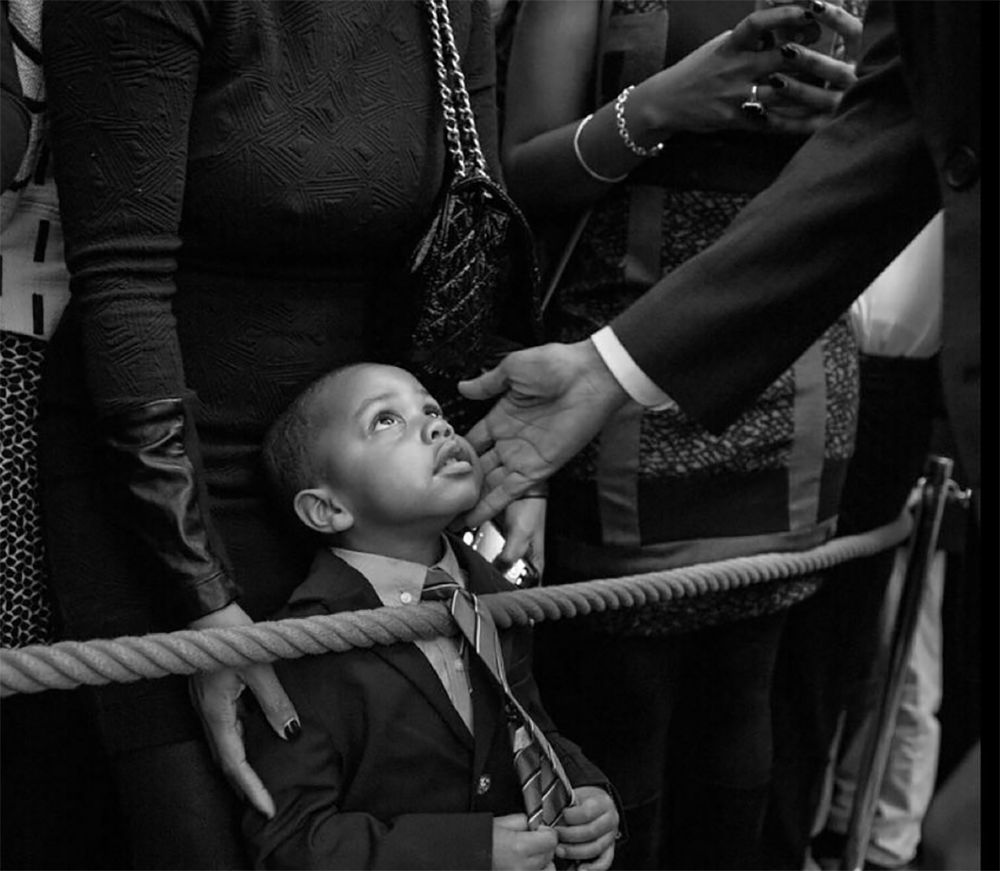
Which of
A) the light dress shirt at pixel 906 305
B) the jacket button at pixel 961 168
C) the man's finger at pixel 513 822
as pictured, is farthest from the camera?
the light dress shirt at pixel 906 305

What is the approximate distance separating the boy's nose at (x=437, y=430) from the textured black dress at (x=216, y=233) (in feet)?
0.37

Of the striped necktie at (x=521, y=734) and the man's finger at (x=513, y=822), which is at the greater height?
the striped necktie at (x=521, y=734)

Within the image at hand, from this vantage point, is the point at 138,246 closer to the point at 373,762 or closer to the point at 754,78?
the point at 373,762

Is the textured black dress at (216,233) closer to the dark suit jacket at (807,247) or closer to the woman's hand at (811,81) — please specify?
the dark suit jacket at (807,247)

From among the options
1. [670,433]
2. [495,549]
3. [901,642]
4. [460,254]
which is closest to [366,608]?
[495,549]

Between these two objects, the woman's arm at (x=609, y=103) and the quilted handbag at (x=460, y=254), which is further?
the woman's arm at (x=609, y=103)

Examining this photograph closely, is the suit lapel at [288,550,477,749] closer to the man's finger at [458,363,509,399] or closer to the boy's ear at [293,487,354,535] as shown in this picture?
the boy's ear at [293,487,354,535]

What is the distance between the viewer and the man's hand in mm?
1378

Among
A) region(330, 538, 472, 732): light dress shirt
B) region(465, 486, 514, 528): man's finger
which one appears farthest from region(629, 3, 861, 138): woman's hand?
region(330, 538, 472, 732): light dress shirt

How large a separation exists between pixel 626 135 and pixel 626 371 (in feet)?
1.32

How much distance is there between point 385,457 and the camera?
1.37 metres

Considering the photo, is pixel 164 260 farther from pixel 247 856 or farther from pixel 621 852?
pixel 621 852

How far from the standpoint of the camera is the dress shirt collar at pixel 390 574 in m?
1.39

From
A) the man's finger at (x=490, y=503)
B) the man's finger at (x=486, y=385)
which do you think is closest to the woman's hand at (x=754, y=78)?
the man's finger at (x=486, y=385)
